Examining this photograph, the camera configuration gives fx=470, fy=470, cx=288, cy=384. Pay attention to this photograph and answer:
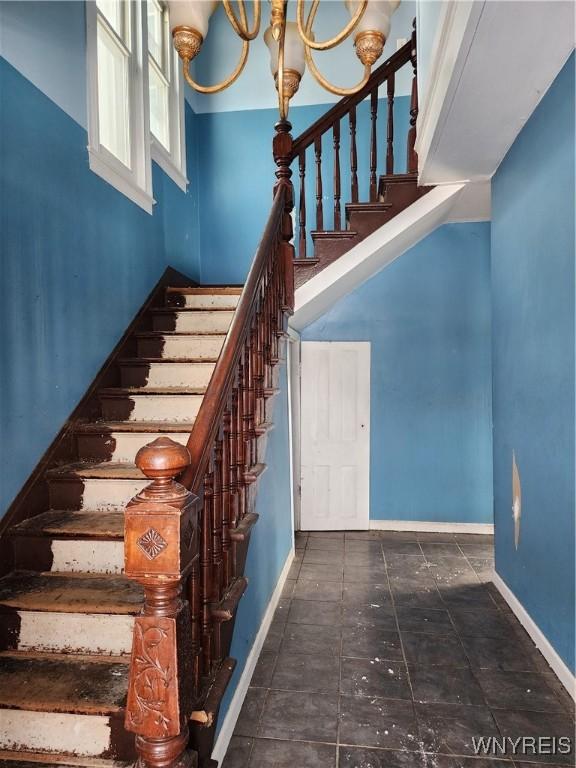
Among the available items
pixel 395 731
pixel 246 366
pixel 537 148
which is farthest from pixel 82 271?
pixel 395 731

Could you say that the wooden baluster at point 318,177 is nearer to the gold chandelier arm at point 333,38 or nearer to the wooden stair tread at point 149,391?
the gold chandelier arm at point 333,38

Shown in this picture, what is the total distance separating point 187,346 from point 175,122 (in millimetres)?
2282

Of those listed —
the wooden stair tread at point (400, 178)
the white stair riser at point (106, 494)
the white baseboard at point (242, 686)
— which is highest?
the wooden stair tread at point (400, 178)

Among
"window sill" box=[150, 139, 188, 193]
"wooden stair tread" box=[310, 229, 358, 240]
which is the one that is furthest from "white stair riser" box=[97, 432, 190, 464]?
"window sill" box=[150, 139, 188, 193]

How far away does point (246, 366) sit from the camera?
1902mm

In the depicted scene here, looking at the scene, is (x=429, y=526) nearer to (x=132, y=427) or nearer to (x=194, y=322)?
(x=194, y=322)

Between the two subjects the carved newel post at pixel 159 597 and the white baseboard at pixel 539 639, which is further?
the white baseboard at pixel 539 639

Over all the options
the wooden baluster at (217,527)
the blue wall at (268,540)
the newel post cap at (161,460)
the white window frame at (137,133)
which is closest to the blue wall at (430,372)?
the blue wall at (268,540)

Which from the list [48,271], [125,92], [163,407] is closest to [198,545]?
[163,407]

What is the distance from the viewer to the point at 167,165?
3859 millimetres

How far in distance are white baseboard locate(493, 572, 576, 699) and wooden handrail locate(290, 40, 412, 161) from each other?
3.13 m

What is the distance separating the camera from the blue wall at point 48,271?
2.04 m

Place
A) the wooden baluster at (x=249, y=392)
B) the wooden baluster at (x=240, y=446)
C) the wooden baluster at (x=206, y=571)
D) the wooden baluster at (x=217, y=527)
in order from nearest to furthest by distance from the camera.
A: the wooden baluster at (x=206, y=571)
the wooden baluster at (x=217, y=527)
the wooden baluster at (x=240, y=446)
the wooden baluster at (x=249, y=392)

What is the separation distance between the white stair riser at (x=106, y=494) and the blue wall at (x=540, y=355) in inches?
76.4
